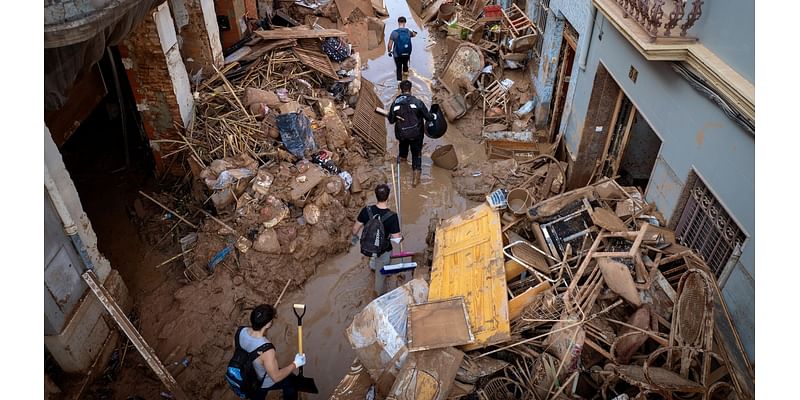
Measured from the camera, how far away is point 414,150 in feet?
31.5

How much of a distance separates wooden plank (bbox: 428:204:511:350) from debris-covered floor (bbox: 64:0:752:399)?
0.07 ft

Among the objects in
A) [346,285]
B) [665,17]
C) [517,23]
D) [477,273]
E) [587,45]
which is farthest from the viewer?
[517,23]

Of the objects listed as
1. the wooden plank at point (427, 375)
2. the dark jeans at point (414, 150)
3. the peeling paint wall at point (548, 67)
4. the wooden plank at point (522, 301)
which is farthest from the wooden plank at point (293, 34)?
the wooden plank at point (427, 375)

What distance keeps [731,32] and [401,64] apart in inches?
371

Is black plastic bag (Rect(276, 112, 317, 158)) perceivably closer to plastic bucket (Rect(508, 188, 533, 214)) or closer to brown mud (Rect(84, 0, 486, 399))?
brown mud (Rect(84, 0, 486, 399))

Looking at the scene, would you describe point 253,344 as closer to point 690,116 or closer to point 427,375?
point 427,375

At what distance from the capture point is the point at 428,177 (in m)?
9.98

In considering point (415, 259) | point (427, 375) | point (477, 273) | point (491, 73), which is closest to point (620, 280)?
point (477, 273)

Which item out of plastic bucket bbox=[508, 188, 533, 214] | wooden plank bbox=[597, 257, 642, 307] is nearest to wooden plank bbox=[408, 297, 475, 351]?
wooden plank bbox=[597, 257, 642, 307]

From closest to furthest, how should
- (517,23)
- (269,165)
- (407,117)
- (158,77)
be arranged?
(158,77), (269,165), (407,117), (517,23)

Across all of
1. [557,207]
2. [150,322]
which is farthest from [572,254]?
[150,322]

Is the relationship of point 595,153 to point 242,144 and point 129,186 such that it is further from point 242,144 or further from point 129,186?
point 129,186

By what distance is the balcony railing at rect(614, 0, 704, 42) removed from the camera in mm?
5270

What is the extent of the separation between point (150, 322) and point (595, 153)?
25.3ft
